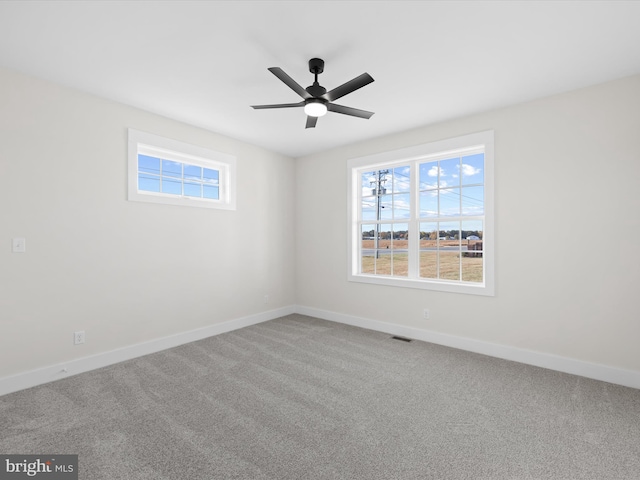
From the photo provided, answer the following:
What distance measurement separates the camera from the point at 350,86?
2.29m

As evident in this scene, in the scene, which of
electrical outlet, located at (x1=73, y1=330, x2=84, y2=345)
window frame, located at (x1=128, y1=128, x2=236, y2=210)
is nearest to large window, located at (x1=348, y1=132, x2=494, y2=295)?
window frame, located at (x1=128, y1=128, x2=236, y2=210)

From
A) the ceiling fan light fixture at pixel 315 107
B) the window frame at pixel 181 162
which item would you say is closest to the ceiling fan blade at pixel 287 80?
the ceiling fan light fixture at pixel 315 107

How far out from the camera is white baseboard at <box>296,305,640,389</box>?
107 inches

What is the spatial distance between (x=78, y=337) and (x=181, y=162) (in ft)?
7.49

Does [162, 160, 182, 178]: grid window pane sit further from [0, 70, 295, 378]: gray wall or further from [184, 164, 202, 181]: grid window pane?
[0, 70, 295, 378]: gray wall

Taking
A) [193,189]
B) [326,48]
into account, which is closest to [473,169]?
[326,48]

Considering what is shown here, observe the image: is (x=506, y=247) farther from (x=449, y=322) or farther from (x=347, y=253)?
(x=347, y=253)

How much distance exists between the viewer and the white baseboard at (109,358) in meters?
2.61

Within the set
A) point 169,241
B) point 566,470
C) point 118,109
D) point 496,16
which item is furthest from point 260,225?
point 566,470

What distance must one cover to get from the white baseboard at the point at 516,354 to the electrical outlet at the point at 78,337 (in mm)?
3263

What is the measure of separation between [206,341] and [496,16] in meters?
4.31

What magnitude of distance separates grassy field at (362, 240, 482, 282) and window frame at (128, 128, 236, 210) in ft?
7.45

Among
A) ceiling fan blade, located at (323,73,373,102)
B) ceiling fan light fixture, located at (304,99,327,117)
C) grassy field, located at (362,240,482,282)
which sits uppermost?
ceiling fan blade, located at (323,73,373,102)

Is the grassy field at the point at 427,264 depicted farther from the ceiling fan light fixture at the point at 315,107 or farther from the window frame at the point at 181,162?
the ceiling fan light fixture at the point at 315,107
